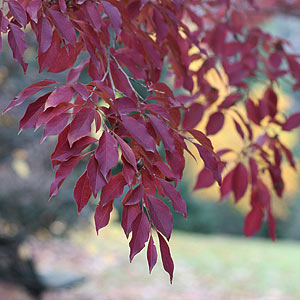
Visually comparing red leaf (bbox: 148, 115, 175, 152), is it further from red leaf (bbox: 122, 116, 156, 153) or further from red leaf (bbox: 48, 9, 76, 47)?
red leaf (bbox: 48, 9, 76, 47)

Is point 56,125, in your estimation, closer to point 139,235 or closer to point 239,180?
point 139,235

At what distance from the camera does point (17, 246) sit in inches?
153

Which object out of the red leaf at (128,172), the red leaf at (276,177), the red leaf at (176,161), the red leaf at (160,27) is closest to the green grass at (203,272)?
the red leaf at (276,177)

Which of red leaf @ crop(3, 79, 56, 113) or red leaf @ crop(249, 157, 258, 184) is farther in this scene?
red leaf @ crop(249, 157, 258, 184)

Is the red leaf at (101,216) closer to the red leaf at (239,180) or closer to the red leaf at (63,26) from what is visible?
the red leaf at (63,26)

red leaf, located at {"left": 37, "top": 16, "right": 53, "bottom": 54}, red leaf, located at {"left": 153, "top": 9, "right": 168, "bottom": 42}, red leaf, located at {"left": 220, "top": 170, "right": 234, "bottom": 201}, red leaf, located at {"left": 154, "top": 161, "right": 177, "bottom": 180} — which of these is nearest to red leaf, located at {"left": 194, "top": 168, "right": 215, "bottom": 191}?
red leaf, located at {"left": 220, "top": 170, "right": 234, "bottom": 201}

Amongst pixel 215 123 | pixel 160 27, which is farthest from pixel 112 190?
pixel 215 123

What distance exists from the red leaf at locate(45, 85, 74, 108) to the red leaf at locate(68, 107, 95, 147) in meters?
0.04

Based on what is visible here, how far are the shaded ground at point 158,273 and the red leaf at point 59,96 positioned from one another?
3.44 m

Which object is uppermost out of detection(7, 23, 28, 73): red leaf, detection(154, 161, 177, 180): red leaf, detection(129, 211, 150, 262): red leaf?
detection(7, 23, 28, 73): red leaf

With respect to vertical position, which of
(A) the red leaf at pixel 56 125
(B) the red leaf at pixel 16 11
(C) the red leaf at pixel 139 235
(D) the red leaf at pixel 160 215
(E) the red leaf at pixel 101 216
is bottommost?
(E) the red leaf at pixel 101 216

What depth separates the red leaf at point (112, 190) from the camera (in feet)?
2.39

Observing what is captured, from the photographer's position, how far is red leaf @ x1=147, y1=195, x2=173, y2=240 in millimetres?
720

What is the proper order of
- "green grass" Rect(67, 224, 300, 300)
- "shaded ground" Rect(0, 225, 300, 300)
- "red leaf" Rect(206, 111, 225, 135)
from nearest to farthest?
"red leaf" Rect(206, 111, 225, 135) → "shaded ground" Rect(0, 225, 300, 300) → "green grass" Rect(67, 224, 300, 300)
